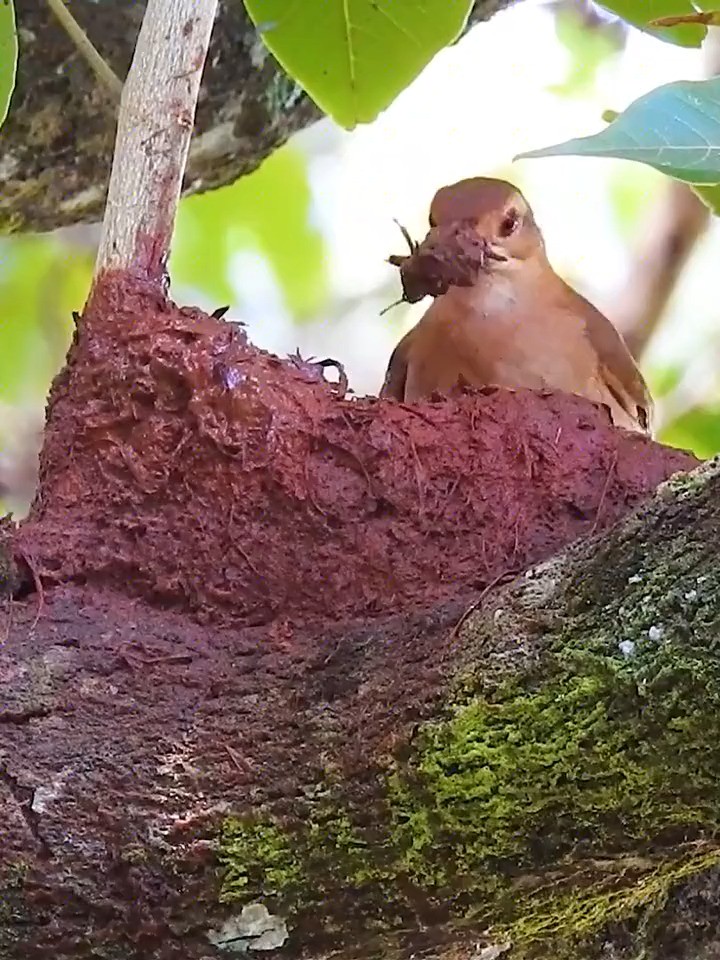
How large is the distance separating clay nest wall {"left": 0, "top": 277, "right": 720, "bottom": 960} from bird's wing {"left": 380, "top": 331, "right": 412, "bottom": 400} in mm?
356

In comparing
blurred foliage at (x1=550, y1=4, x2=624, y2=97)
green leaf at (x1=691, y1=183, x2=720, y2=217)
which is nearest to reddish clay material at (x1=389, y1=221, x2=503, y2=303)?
green leaf at (x1=691, y1=183, x2=720, y2=217)

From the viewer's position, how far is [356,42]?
1.54 meters

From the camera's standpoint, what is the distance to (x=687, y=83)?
0.88 m

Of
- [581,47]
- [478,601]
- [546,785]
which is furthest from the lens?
[581,47]

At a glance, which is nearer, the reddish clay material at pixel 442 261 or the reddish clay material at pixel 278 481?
the reddish clay material at pixel 278 481

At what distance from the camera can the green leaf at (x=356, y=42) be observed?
1.52 metres

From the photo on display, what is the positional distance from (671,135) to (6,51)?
80 centimetres

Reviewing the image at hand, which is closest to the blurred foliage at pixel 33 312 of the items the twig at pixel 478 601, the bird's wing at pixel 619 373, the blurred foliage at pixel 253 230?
the blurred foliage at pixel 253 230

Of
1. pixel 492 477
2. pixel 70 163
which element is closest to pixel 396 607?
pixel 492 477

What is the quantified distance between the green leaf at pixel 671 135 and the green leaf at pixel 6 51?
0.76m

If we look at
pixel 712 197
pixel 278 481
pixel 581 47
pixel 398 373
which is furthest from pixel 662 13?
pixel 581 47

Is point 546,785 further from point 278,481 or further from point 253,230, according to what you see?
point 253,230

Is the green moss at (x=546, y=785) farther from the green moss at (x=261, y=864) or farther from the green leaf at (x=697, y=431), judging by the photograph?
the green leaf at (x=697, y=431)

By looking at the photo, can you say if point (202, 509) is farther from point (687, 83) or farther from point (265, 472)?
point (687, 83)
